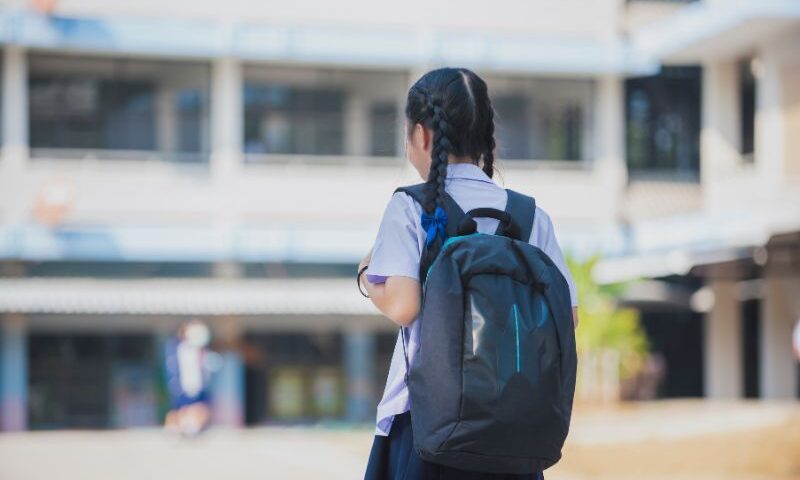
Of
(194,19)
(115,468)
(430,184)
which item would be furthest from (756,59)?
(430,184)

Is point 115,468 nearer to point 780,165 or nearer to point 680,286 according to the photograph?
point 780,165

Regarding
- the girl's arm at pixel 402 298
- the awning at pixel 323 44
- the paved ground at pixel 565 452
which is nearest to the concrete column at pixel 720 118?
the awning at pixel 323 44

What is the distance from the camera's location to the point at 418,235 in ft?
10.2

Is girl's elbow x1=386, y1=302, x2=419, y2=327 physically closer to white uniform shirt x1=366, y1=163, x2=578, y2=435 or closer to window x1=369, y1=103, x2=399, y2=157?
white uniform shirt x1=366, y1=163, x2=578, y2=435

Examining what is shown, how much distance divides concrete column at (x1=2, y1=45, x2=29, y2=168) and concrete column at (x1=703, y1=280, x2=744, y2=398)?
13.7 metres

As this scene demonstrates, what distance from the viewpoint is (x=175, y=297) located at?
2647 centimetres

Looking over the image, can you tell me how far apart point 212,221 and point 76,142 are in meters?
2.93

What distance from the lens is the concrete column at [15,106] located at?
2656 cm

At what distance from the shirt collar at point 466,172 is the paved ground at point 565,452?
10.4 metres

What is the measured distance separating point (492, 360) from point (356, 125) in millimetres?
26097

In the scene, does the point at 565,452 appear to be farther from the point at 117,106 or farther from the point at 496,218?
the point at 117,106

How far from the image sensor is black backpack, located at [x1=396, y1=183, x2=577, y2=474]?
2877 mm

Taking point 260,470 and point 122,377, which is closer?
point 260,470

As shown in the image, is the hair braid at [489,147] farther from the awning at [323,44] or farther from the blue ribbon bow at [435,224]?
the awning at [323,44]
